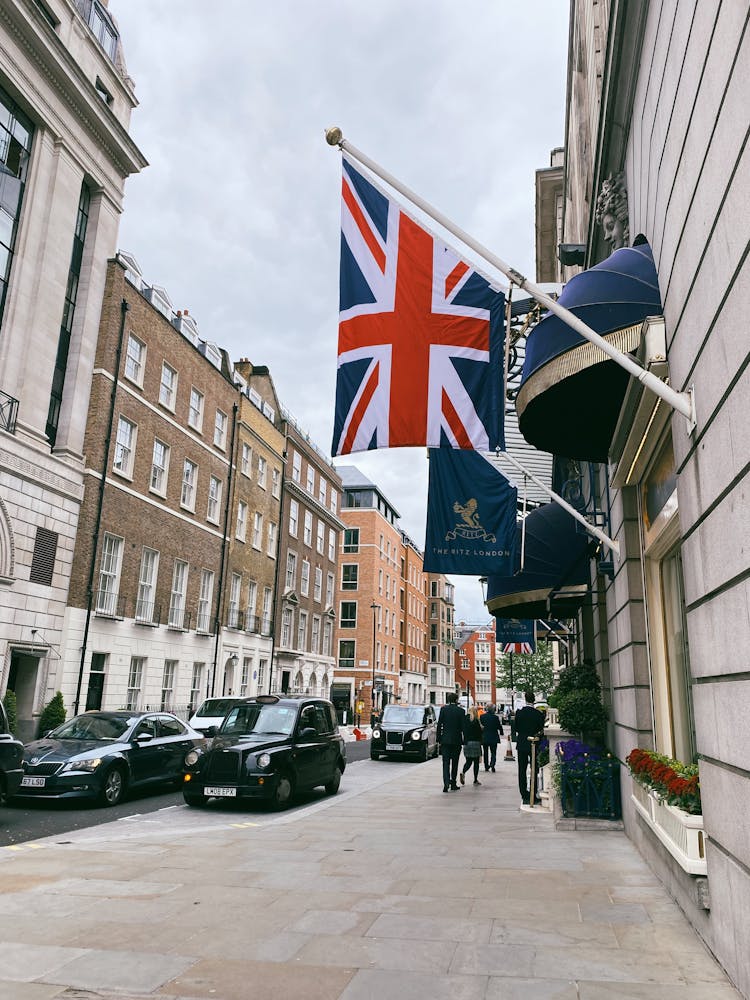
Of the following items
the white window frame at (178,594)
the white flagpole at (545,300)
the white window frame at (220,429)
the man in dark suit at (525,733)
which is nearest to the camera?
the white flagpole at (545,300)

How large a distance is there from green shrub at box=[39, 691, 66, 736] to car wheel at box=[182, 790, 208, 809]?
10383 mm

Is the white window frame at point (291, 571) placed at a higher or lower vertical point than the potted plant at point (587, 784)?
higher

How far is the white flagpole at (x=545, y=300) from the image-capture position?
5.09 metres

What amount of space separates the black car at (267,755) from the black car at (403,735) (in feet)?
29.4

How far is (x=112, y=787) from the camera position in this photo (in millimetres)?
12719

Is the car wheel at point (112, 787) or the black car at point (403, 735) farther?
the black car at point (403, 735)

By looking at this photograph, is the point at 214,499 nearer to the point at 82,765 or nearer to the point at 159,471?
the point at 159,471

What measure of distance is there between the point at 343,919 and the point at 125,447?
23.5 m

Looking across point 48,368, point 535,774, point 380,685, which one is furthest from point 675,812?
point 380,685

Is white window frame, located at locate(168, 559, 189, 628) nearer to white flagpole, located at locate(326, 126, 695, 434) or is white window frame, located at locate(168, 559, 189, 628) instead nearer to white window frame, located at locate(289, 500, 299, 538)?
white window frame, located at locate(289, 500, 299, 538)

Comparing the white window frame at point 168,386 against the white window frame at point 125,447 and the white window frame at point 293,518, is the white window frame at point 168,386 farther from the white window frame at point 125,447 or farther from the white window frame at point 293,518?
the white window frame at point 293,518

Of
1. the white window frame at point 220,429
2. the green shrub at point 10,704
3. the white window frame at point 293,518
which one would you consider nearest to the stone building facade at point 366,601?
the white window frame at point 293,518

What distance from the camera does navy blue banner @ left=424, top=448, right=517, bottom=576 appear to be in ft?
36.2

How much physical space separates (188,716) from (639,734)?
1011 inches
